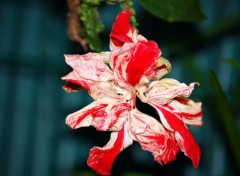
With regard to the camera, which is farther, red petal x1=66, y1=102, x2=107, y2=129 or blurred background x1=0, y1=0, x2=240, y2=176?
blurred background x1=0, y1=0, x2=240, y2=176

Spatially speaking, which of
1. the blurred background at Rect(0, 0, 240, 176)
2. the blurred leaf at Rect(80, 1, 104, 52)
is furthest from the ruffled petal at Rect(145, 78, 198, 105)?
the blurred background at Rect(0, 0, 240, 176)

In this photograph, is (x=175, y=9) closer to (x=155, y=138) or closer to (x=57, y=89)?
(x=155, y=138)

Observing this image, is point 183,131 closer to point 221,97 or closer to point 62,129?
point 221,97

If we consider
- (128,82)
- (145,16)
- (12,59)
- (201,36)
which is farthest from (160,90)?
(12,59)

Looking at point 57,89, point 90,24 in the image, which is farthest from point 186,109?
point 57,89

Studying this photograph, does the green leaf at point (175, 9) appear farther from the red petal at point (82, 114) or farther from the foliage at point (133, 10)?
the red petal at point (82, 114)

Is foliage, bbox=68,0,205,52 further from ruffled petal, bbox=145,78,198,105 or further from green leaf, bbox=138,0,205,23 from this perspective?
ruffled petal, bbox=145,78,198,105
